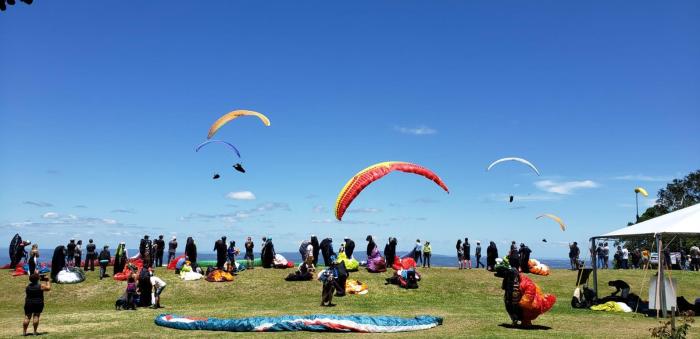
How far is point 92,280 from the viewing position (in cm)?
2616

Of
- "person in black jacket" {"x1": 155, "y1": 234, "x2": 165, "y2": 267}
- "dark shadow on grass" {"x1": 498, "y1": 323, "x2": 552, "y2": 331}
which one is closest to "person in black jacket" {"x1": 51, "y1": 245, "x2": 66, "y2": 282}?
"person in black jacket" {"x1": 155, "y1": 234, "x2": 165, "y2": 267}

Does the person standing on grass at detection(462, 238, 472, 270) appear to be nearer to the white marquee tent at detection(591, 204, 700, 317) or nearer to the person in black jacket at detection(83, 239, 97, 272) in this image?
the white marquee tent at detection(591, 204, 700, 317)

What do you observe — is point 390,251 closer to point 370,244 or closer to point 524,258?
point 370,244

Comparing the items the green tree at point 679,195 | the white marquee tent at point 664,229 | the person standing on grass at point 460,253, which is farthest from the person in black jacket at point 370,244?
the green tree at point 679,195

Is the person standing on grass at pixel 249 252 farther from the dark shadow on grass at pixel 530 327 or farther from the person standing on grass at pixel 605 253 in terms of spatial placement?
the person standing on grass at pixel 605 253

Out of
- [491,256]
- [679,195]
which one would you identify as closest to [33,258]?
[491,256]

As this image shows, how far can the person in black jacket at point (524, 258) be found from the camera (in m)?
29.9

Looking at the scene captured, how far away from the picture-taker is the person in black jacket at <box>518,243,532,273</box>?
29.9m

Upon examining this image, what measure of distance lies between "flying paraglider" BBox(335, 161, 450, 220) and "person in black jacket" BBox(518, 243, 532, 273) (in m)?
10.9

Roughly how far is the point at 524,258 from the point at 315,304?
13913 millimetres

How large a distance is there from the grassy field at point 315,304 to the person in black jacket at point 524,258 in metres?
1.48

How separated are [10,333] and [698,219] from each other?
2187 cm

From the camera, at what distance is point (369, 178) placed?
Answer: 2064cm

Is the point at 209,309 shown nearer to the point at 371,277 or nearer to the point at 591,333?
the point at 371,277
